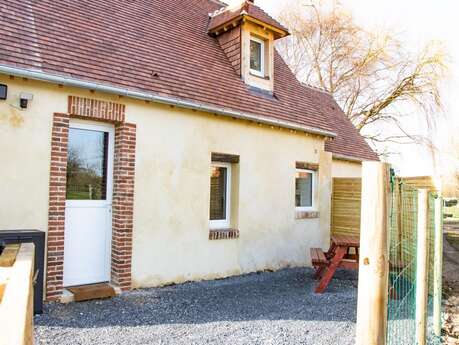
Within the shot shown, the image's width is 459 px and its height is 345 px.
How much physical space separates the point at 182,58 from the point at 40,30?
9.35 feet

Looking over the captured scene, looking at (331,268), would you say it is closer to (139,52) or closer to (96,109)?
(96,109)

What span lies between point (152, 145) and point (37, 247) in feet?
8.44

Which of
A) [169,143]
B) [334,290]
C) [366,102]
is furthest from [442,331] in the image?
[366,102]

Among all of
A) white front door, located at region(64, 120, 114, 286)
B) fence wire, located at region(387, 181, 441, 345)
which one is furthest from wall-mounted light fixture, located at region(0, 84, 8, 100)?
fence wire, located at region(387, 181, 441, 345)

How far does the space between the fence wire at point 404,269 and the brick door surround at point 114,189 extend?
4.00 m

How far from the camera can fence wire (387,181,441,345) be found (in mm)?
4821

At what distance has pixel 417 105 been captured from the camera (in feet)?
66.1

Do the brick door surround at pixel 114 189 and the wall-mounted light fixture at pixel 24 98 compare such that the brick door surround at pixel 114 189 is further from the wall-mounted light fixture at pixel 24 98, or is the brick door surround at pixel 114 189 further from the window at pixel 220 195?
the window at pixel 220 195

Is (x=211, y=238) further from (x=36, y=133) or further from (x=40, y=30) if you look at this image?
(x=40, y=30)

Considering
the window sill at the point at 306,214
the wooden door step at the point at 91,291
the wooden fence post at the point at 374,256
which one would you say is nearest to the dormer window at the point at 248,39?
the window sill at the point at 306,214

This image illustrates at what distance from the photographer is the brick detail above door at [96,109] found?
606 centimetres

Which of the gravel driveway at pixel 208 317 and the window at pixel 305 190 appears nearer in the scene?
the gravel driveway at pixel 208 317

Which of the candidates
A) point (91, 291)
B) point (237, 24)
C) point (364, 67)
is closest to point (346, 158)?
point (237, 24)

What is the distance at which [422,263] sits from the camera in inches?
159
